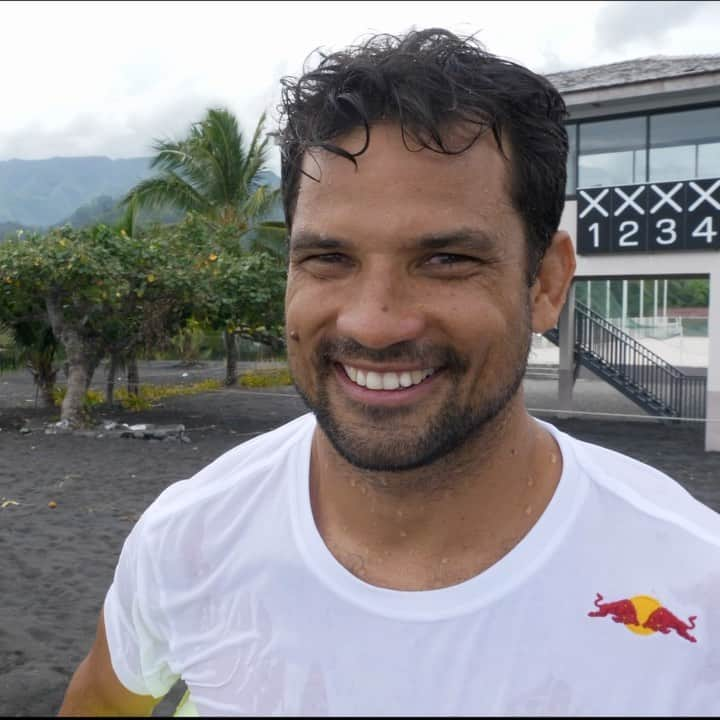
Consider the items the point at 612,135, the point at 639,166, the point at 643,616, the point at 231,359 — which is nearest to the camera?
the point at 643,616

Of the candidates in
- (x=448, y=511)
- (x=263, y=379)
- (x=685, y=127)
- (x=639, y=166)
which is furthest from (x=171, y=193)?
(x=448, y=511)

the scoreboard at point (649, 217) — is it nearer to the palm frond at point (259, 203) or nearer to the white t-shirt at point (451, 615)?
the palm frond at point (259, 203)

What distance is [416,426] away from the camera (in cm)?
141

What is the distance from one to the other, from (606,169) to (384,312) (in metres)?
13.3

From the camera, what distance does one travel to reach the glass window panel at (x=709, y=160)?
40.9ft

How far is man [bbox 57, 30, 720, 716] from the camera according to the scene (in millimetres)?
1307

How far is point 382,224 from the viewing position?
1386mm

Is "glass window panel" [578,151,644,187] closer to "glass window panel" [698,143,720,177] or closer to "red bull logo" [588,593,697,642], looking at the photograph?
"glass window panel" [698,143,720,177]

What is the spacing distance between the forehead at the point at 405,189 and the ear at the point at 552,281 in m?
0.18

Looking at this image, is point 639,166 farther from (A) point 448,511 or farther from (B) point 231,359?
(A) point 448,511

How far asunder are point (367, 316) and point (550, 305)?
1.50ft

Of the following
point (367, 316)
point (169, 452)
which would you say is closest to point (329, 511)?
point (367, 316)

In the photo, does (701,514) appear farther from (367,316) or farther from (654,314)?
(654,314)

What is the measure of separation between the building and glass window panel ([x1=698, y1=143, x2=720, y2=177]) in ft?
0.06
